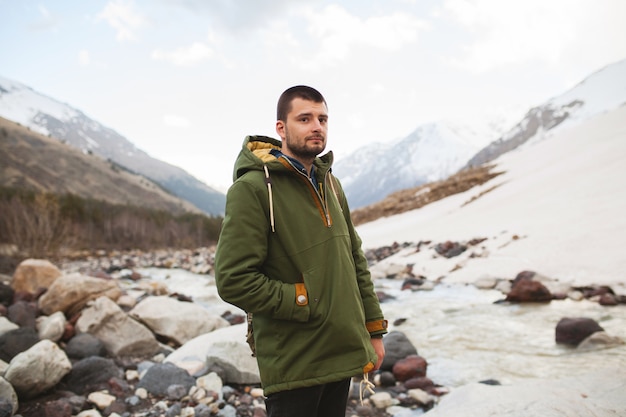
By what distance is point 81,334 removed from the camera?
575 cm

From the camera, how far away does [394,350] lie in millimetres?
5434

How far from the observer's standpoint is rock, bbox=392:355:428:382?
191 inches

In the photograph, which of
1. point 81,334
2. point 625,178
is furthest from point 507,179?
point 81,334

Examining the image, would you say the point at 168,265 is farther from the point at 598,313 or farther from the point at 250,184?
the point at 250,184

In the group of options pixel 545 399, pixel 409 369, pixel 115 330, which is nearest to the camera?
pixel 545 399

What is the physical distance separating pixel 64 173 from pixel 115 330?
427 feet

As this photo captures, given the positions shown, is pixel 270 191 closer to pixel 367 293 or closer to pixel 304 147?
pixel 304 147

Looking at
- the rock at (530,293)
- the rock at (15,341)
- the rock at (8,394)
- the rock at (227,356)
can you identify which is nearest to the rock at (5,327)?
the rock at (15,341)

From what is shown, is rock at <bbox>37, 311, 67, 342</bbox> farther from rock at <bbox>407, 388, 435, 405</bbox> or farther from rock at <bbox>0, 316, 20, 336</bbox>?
rock at <bbox>407, 388, 435, 405</bbox>

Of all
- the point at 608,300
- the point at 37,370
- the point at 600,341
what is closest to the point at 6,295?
the point at 37,370

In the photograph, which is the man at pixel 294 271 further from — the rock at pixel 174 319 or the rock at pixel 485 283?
the rock at pixel 485 283

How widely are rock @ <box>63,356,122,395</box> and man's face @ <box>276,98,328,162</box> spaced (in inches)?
157

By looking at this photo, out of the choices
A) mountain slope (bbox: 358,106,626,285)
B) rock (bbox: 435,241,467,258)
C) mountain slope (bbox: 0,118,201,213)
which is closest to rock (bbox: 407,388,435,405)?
mountain slope (bbox: 358,106,626,285)

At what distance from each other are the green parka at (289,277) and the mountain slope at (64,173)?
107m
